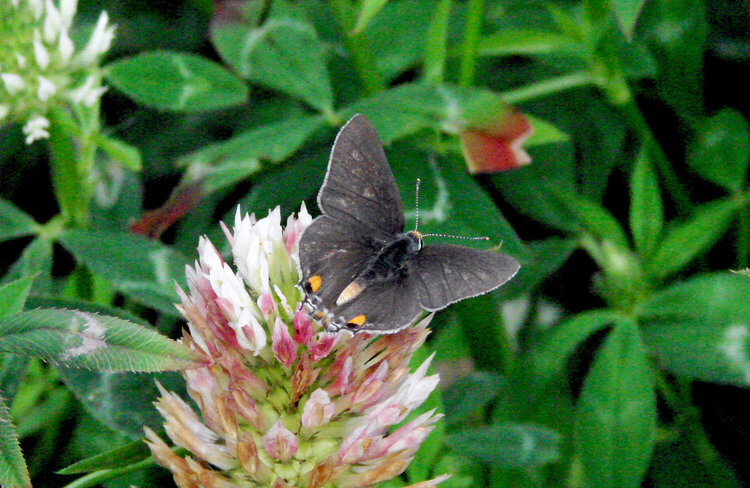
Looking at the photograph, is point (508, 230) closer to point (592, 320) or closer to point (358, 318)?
point (592, 320)

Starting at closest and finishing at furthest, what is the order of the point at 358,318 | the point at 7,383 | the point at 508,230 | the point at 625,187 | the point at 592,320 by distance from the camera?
the point at 358,318, the point at 7,383, the point at 508,230, the point at 592,320, the point at 625,187

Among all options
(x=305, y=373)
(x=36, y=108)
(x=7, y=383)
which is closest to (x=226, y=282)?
(x=305, y=373)

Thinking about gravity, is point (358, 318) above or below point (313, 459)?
above

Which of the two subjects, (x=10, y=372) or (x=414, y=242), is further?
(x=414, y=242)

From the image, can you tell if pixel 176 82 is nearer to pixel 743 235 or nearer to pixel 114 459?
pixel 114 459

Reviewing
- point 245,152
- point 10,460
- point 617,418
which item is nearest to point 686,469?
point 617,418
